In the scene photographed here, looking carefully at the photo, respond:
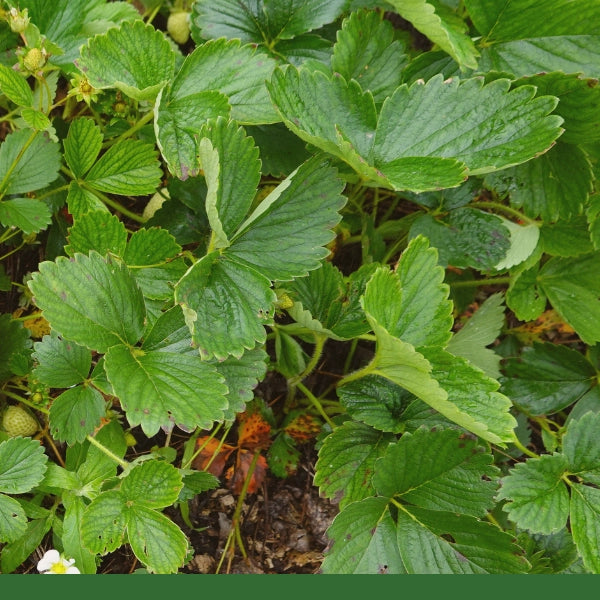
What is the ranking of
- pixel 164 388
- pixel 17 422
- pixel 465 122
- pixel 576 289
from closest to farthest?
pixel 164 388 < pixel 465 122 < pixel 17 422 < pixel 576 289

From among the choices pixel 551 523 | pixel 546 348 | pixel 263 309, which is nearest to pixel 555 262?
pixel 546 348

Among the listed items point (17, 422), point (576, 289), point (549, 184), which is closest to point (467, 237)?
point (549, 184)

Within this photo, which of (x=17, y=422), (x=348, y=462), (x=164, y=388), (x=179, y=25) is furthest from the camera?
(x=179, y=25)

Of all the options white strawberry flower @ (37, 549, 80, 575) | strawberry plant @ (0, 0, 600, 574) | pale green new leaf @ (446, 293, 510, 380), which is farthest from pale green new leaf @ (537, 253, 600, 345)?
white strawberry flower @ (37, 549, 80, 575)

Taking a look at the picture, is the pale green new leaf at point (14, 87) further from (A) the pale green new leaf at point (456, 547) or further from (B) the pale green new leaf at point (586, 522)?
(B) the pale green new leaf at point (586, 522)

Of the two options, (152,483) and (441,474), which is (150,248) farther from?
(441,474)

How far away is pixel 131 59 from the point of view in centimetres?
134

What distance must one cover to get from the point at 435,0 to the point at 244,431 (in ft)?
3.65

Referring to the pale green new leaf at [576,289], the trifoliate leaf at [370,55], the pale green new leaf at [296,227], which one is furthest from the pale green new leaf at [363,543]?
the trifoliate leaf at [370,55]

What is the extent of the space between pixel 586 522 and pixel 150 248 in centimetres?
104

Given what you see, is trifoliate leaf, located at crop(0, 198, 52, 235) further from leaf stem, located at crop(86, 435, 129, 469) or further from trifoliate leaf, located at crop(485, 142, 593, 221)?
trifoliate leaf, located at crop(485, 142, 593, 221)

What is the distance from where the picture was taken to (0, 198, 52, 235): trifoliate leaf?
56.7 inches

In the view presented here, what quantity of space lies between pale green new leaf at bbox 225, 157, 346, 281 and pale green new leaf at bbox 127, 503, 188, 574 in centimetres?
51

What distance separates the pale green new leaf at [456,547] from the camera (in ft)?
4.30
